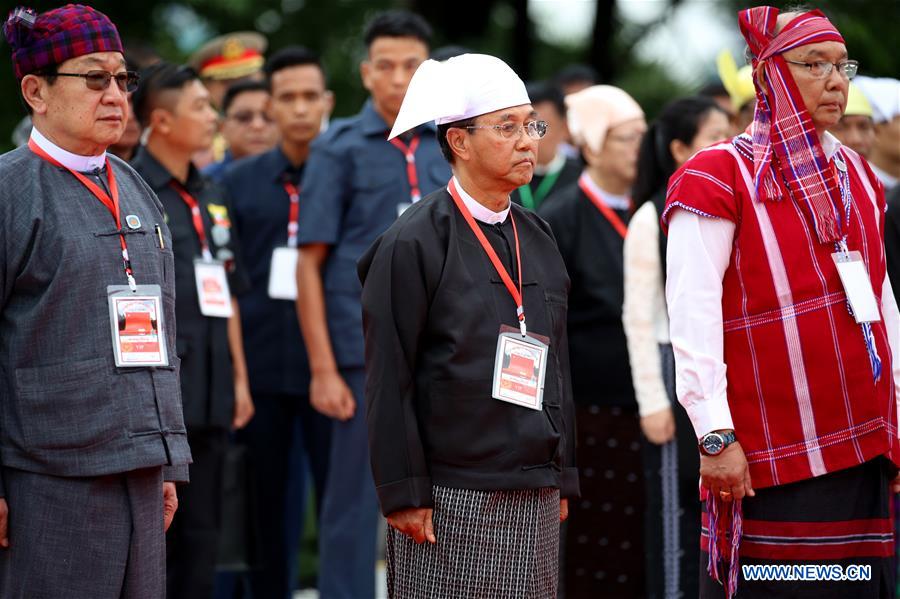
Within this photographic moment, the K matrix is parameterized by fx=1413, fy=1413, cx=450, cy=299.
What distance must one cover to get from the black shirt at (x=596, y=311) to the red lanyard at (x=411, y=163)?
62 centimetres

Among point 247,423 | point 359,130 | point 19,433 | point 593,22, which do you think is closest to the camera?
point 19,433

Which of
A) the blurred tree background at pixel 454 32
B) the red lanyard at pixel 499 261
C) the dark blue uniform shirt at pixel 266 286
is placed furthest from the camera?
the blurred tree background at pixel 454 32

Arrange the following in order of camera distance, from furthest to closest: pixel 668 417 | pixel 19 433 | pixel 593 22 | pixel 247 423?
pixel 593 22, pixel 247 423, pixel 668 417, pixel 19 433

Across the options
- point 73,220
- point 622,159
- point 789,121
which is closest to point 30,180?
point 73,220

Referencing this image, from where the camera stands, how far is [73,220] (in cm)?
376

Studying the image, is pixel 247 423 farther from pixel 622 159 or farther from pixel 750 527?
pixel 750 527

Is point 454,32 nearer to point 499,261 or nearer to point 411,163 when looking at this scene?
point 411,163

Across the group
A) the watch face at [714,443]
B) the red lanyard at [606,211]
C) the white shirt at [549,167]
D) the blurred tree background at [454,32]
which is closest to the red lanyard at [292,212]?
the red lanyard at [606,211]

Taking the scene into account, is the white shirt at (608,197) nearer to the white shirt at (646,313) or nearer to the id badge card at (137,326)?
the white shirt at (646,313)

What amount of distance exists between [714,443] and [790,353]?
32 centimetres

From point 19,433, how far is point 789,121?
2.23m

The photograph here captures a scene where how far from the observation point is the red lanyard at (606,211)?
19.8 feet

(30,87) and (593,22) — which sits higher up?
(593,22)

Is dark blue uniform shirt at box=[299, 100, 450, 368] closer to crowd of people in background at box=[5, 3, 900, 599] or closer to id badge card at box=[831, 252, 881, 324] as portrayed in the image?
crowd of people in background at box=[5, 3, 900, 599]
